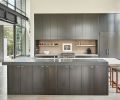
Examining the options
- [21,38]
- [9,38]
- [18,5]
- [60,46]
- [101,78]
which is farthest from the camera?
[21,38]

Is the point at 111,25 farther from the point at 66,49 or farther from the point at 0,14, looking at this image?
the point at 0,14

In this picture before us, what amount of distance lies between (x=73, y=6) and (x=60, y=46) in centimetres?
194

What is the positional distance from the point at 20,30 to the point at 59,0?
3862mm

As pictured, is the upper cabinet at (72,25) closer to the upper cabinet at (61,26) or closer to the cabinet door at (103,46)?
the upper cabinet at (61,26)

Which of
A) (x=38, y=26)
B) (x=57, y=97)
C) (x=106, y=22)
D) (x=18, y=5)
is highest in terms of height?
(x=18, y=5)

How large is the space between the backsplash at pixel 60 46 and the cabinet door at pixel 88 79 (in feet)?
15.0

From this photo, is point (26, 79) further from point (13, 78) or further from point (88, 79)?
point (88, 79)

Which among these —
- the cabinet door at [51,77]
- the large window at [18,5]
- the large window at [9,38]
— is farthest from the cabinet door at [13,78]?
the large window at [9,38]

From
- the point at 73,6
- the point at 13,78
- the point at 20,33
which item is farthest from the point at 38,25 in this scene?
the point at 13,78

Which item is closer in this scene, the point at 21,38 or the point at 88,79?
the point at 88,79

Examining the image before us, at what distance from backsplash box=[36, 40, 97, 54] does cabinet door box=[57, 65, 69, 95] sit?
4622 millimetres

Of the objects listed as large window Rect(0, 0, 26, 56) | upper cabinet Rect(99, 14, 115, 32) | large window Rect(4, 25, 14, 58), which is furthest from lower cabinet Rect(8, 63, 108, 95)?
large window Rect(4, 25, 14, 58)

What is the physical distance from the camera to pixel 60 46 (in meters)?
10.4

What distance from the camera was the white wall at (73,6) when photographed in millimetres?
9781
